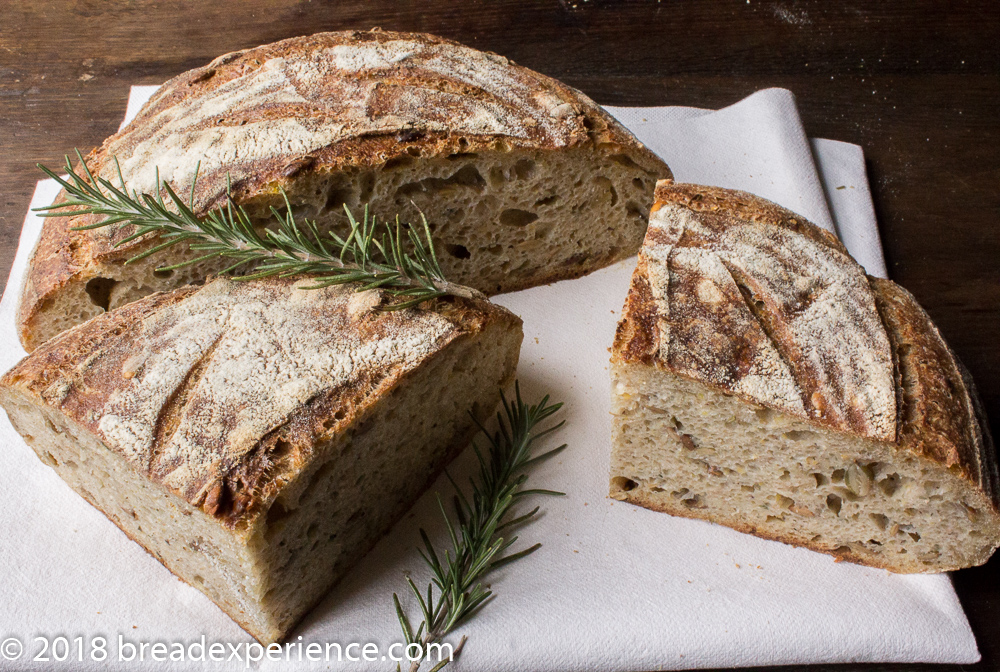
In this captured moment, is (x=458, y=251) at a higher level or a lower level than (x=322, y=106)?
lower

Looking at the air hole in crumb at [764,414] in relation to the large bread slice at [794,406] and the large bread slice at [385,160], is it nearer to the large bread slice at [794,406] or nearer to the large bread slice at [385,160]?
the large bread slice at [794,406]

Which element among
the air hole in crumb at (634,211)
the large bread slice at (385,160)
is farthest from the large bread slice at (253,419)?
the air hole in crumb at (634,211)

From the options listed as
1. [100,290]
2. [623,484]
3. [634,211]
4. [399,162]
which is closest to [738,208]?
[634,211]

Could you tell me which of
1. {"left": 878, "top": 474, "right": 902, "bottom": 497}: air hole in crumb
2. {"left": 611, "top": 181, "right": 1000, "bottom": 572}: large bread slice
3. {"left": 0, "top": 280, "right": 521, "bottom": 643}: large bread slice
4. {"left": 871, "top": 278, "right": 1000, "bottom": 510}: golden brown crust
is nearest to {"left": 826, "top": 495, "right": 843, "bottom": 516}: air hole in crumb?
{"left": 611, "top": 181, "right": 1000, "bottom": 572}: large bread slice

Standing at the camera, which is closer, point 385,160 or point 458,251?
point 385,160

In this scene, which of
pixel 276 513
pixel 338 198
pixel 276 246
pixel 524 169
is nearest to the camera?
pixel 276 513

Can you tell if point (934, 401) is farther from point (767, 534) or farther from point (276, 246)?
point (276, 246)

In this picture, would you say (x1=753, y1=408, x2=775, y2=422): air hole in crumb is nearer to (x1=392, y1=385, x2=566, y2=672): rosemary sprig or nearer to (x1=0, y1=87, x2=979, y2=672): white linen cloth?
(x1=0, y1=87, x2=979, y2=672): white linen cloth

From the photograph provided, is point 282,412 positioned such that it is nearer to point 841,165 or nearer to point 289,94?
point 289,94
